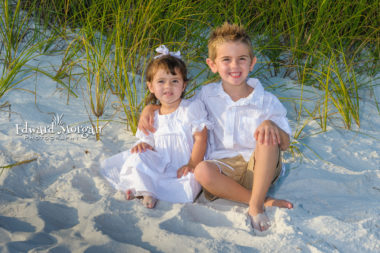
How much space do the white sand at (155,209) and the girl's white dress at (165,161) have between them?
8cm

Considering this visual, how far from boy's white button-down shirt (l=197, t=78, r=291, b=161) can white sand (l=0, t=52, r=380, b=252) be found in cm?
31

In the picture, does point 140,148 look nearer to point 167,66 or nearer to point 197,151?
point 197,151

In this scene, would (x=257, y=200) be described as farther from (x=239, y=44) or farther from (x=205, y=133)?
(x=239, y=44)

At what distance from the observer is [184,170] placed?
6.98 ft

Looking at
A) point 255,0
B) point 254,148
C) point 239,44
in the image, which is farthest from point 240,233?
point 255,0

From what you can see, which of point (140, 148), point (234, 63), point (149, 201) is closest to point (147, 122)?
point (140, 148)

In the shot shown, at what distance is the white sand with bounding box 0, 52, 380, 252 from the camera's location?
1582mm

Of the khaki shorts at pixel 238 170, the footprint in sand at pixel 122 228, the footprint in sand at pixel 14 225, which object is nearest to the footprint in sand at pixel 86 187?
the footprint in sand at pixel 122 228

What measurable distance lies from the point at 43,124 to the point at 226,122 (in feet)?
4.32

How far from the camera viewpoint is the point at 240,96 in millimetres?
2133

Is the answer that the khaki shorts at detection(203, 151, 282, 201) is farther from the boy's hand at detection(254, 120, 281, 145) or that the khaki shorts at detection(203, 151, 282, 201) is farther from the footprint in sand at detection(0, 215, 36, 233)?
the footprint in sand at detection(0, 215, 36, 233)

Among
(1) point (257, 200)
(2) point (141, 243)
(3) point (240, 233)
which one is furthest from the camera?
(1) point (257, 200)

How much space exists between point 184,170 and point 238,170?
0.98 ft

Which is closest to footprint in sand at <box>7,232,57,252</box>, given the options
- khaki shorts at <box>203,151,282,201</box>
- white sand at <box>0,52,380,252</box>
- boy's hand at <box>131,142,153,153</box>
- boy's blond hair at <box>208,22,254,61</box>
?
white sand at <box>0,52,380,252</box>
